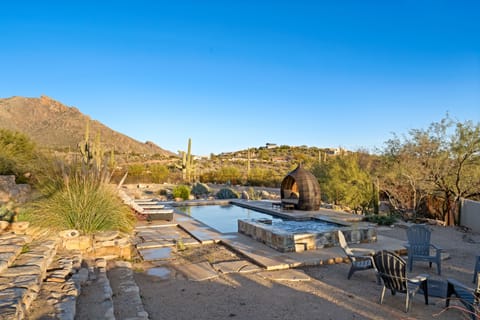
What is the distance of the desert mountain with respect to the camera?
39688mm

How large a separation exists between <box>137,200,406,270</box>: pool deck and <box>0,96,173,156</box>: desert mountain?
1310 inches

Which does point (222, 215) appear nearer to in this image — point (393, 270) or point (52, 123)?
point (393, 270)

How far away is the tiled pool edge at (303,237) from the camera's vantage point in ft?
21.0

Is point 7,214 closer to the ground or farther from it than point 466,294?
farther from it

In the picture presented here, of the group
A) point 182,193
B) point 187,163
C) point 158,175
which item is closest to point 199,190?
point 182,193

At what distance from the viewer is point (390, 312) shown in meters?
3.87

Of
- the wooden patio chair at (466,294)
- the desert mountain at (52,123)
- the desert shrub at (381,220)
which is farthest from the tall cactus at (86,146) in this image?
the desert mountain at (52,123)

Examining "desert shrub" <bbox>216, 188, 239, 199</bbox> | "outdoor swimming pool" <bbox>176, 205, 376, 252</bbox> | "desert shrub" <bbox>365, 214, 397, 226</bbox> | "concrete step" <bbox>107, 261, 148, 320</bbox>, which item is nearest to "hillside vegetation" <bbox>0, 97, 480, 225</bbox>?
"desert shrub" <bbox>365, 214, 397, 226</bbox>

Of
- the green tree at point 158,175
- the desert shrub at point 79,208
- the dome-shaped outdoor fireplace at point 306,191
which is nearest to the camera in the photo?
the desert shrub at point 79,208

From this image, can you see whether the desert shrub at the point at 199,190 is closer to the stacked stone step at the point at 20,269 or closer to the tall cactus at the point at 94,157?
the tall cactus at the point at 94,157

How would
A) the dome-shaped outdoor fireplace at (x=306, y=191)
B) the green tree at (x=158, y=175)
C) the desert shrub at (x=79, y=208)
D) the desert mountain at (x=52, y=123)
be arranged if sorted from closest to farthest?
the desert shrub at (x=79, y=208)
the dome-shaped outdoor fireplace at (x=306, y=191)
the green tree at (x=158, y=175)
the desert mountain at (x=52, y=123)

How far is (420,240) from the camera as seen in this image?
19.2 ft

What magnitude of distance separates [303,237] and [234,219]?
4.23 metres

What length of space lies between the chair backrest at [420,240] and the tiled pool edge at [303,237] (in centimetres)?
141
